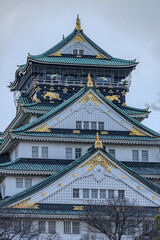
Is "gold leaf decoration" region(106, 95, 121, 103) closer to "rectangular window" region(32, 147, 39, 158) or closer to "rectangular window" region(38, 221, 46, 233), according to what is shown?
"rectangular window" region(32, 147, 39, 158)

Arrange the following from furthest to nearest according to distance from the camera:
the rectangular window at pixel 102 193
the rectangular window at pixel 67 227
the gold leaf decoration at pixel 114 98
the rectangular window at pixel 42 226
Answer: the gold leaf decoration at pixel 114 98 < the rectangular window at pixel 102 193 < the rectangular window at pixel 67 227 < the rectangular window at pixel 42 226

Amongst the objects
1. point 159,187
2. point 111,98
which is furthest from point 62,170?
point 111,98

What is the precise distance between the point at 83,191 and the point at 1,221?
35.1ft

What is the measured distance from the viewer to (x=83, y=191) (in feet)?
245

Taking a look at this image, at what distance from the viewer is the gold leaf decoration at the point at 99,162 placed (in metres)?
74.8

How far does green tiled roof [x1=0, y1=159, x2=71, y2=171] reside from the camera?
78250 millimetres

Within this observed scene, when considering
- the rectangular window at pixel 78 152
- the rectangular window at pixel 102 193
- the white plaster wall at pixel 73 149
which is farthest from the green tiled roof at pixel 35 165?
the rectangular window at pixel 102 193

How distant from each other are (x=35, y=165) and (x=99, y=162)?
7.55 meters

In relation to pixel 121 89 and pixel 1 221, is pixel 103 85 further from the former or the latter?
pixel 1 221

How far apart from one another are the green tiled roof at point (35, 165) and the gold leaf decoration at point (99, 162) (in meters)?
5.18

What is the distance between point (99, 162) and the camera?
74938mm

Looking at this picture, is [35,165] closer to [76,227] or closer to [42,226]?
[42,226]

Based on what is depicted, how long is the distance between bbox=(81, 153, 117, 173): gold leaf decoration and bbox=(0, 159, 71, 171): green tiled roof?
518 cm

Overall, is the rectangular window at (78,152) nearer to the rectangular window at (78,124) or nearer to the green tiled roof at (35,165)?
the green tiled roof at (35,165)
